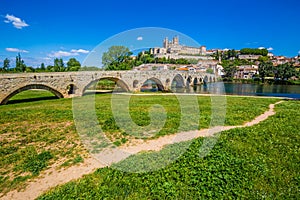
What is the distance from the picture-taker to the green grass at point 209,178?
412 centimetres

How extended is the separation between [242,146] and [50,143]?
23.8 feet

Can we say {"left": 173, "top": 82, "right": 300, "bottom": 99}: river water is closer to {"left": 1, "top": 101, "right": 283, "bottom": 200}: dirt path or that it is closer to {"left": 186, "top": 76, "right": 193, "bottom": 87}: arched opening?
{"left": 186, "top": 76, "right": 193, "bottom": 87}: arched opening

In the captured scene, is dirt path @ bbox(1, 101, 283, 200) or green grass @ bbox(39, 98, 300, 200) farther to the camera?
dirt path @ bbox(1, 101, 283, 200)

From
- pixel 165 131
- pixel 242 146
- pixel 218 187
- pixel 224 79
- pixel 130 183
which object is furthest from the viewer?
pixel 224 79

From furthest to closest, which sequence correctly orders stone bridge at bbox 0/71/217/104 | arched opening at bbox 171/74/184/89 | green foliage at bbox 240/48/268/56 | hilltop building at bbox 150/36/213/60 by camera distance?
1. green foliage at bbox 240/48/268/56
2. hilltop building at bbox 150/36/213/60
3. arched opening at bbox 171/74/184/89
4. stone bridge at bbox 0/71/217/104

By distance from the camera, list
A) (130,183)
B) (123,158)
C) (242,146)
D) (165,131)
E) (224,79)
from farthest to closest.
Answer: (224,79) → (165,131) → (242,146) → (123,158) → (130,183)

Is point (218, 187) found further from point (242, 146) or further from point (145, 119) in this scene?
point (145, 119)

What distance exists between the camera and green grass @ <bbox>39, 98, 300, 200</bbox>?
4117 millimetres

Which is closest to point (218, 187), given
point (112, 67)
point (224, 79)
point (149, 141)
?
point (149, 141)

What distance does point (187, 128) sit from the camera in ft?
28.9

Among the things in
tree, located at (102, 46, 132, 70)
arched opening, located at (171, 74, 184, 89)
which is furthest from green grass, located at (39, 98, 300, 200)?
tree, located at (102, 46, 132, 70)

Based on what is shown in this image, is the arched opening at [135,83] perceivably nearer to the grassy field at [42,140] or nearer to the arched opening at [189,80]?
the grassy field at [42,140]

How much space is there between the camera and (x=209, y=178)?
178 inches

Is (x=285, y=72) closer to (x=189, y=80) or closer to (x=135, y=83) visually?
(x=189, y=80)
